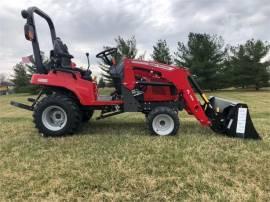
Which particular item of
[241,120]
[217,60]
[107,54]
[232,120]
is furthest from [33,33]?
[217,60]

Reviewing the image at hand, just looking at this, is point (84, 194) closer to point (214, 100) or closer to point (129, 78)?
point (129, 78)

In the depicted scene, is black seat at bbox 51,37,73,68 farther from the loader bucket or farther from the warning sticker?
the warning sticker

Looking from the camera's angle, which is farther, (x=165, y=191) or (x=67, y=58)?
(x=67, y=58)

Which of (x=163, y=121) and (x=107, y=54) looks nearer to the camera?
(x=163, y=121)

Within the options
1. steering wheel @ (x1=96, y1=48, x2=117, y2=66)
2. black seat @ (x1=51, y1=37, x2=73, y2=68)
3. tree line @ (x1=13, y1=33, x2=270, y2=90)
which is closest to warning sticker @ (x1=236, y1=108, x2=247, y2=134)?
steering wheel @ (x1=96, y1=48, x2=117, y2=66)

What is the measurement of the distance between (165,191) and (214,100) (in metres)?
3.65

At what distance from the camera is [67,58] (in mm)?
6543

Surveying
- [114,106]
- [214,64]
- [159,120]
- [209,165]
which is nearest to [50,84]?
[114,106]

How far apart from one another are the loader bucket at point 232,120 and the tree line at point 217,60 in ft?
79.5

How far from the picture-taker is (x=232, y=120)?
19.6 ft

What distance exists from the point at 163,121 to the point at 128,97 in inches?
32.2

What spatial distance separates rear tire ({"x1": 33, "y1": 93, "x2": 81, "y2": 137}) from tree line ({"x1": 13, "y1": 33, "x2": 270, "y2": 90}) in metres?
24.2

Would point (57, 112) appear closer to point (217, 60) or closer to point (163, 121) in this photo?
point (163, 121)

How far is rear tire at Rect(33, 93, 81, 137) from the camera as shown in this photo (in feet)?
19.8
